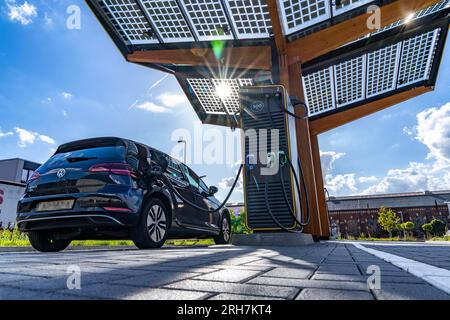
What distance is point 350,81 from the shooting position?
12.2 meters

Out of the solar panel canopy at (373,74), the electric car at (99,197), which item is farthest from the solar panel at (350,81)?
the electric car at (99,197)

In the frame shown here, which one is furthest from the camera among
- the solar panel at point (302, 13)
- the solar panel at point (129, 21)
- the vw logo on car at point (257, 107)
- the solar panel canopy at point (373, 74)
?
the solar panel canopy at point (373, 74)

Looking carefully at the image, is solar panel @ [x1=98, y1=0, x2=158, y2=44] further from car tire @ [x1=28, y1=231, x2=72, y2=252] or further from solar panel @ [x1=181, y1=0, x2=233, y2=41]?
car tire @ [x1=28, y1=231, x2=72, y2=252]

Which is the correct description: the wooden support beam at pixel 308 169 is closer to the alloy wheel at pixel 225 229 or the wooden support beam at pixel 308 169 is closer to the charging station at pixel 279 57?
the charging station at pixel 279 57

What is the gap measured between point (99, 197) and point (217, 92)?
33.0 feet

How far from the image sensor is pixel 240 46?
944 centimetres

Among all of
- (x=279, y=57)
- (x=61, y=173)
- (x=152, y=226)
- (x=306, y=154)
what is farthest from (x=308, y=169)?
(x=61, y=173)

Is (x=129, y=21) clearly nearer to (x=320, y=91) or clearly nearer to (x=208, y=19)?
(x=208, y=19)

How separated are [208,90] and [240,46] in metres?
3.66

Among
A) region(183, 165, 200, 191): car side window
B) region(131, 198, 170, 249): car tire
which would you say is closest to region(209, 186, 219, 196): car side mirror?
region(183, 165, 200, 191): car side window

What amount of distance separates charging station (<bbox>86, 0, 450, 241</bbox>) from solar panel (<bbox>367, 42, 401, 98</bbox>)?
0.04 m

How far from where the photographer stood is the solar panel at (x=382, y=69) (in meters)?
10.7

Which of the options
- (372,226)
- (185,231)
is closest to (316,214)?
(185,231)

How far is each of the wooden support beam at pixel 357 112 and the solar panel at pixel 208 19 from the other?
7.95 metres
